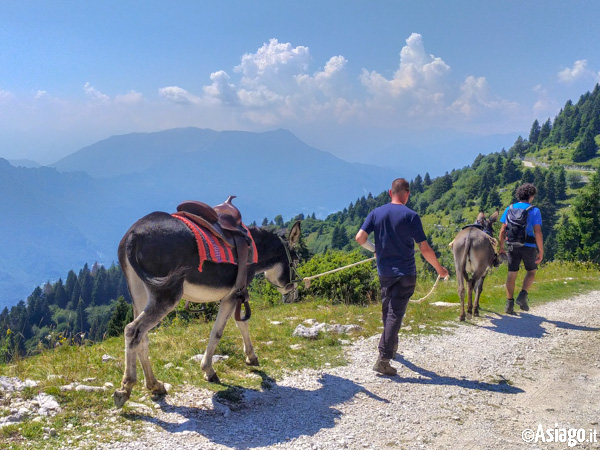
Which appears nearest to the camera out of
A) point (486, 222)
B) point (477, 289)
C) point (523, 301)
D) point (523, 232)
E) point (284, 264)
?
point (284, 264)

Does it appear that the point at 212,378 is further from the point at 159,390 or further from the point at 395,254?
the point at 395,254

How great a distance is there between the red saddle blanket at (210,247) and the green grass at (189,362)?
1.99 metres

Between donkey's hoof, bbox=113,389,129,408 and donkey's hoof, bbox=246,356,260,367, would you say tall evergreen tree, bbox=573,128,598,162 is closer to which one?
donkey's hoof, bbox=246,356,260,367

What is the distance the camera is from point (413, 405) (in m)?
6.17

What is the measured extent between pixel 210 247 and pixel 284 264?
2.12 m

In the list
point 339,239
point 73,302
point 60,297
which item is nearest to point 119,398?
point 339,239

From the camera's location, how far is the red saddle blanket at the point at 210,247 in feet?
19.7

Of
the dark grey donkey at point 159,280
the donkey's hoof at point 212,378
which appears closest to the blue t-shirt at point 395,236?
the dark grey donkey at point 159,280

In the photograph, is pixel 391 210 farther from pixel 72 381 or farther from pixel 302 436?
pixel 72 381

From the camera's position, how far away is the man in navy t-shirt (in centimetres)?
699

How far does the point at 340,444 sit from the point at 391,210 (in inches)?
148

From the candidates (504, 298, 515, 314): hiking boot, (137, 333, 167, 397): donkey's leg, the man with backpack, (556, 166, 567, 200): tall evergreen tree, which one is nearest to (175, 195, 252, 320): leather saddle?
(137, 333, 167, 397): donkey's leg

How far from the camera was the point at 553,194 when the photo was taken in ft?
472

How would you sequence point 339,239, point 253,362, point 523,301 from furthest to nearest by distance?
point 339,239 < point 523,301 < point 253,362
